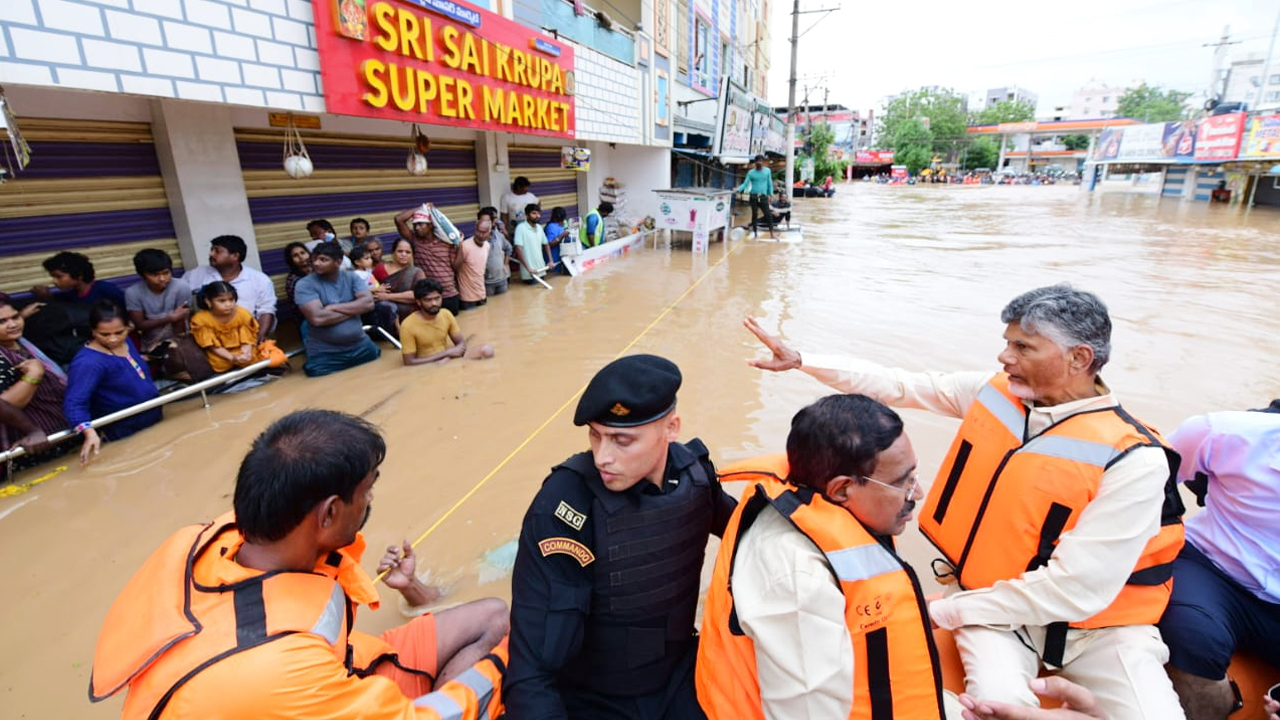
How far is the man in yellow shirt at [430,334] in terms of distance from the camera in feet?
17.9

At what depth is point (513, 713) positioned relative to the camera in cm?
147

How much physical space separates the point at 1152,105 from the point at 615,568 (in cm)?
10056

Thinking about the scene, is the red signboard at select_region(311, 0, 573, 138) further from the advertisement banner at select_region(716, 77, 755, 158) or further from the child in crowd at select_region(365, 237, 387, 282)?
the advertisement banner at select_region(716, 77, 755, 158)

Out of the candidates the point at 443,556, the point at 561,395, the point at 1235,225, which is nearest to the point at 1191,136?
the point at 1235,225

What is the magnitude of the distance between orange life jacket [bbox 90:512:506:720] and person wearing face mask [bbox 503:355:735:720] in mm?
302

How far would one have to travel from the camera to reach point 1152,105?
73938 millimetres

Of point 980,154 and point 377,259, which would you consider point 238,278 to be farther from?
point 980,154

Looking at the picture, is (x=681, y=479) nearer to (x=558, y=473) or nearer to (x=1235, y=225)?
(x=558, y=473)

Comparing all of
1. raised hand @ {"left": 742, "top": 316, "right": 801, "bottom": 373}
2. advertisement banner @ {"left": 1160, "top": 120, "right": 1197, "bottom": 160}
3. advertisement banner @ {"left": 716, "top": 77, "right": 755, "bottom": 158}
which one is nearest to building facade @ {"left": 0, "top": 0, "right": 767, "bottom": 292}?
raised hand @ {"left": 742, "top": 316, "right": 801, "bottom": 373}

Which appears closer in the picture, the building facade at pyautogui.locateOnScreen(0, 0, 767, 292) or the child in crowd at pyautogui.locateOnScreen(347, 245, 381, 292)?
the building facade at pyautogui.locateOnScreen(0, 0, 767, 292)

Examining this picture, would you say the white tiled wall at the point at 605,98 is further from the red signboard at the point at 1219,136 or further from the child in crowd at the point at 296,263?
the red signboard at the point at 1219,136

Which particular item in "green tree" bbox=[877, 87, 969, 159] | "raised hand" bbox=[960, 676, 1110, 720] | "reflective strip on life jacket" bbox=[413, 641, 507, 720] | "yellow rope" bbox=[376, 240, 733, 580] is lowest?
"yellow rope" bbox=[376, 240, 733, 580]

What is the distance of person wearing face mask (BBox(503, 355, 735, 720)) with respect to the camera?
1503 mm

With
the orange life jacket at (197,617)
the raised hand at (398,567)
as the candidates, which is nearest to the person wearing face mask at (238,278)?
the raised hand at (398,567)
